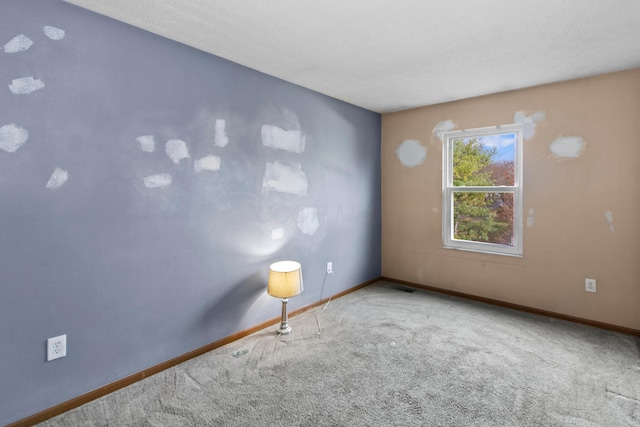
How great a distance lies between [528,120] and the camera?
10.7ft

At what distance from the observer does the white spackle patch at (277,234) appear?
3.02m

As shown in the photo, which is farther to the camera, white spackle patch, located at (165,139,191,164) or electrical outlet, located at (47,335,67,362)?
white spackle patch, located at (165,139,191,164)

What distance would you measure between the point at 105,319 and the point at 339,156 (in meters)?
2.63

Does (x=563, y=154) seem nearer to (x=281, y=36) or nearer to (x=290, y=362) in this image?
(x=281, y=36)

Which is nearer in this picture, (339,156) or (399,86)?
(399,86)

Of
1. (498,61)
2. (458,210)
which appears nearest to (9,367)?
(498,61)

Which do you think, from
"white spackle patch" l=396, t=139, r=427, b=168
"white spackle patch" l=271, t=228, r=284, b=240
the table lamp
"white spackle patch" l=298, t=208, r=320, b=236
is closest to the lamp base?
the table lamp

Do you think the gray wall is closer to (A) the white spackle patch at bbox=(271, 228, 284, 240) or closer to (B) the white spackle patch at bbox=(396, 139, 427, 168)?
(A) the white spackle patch at bbox=(271, 228, 284, 240)

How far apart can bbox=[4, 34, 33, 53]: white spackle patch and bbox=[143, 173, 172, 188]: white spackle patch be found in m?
0.86

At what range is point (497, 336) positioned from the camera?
2.79 metres

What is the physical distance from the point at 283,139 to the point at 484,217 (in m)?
2.35

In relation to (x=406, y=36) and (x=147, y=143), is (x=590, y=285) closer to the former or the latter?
(x=406, y=36)

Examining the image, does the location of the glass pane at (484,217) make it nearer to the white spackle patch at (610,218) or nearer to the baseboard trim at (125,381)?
the white spackle patch at (610,218)

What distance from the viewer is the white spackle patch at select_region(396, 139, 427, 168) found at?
13.3 feet
